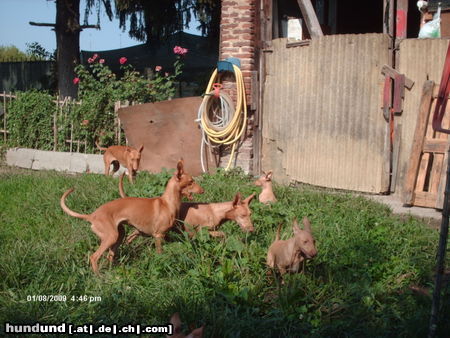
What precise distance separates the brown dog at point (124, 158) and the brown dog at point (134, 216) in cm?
326

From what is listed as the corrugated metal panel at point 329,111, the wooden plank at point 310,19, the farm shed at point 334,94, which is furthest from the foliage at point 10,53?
the wooden plank at point 310,19

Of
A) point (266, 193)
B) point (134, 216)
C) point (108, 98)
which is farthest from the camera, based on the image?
point (108, 98)

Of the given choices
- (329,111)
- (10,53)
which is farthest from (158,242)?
(10,53)

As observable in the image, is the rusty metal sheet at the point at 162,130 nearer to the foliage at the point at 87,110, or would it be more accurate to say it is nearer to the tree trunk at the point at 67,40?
the foliage at the point at 87,110

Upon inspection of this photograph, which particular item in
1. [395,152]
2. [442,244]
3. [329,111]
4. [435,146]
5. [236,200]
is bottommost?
[236,200]

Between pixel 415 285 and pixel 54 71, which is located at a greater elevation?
pixel 54 71

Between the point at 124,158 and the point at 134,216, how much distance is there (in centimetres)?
440

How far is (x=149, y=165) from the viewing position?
1133 centimetres

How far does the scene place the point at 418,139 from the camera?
841 cm

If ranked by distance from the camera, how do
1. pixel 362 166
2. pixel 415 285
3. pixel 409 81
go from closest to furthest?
pixel 415 285, pixel 409 81, pixel 362 166

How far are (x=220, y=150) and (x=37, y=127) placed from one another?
4378 mm

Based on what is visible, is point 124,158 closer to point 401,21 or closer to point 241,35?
point 241,35

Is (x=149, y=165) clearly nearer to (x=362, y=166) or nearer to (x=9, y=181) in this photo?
(x=9, y=181)

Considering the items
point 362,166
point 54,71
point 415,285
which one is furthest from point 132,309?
point 54,71
